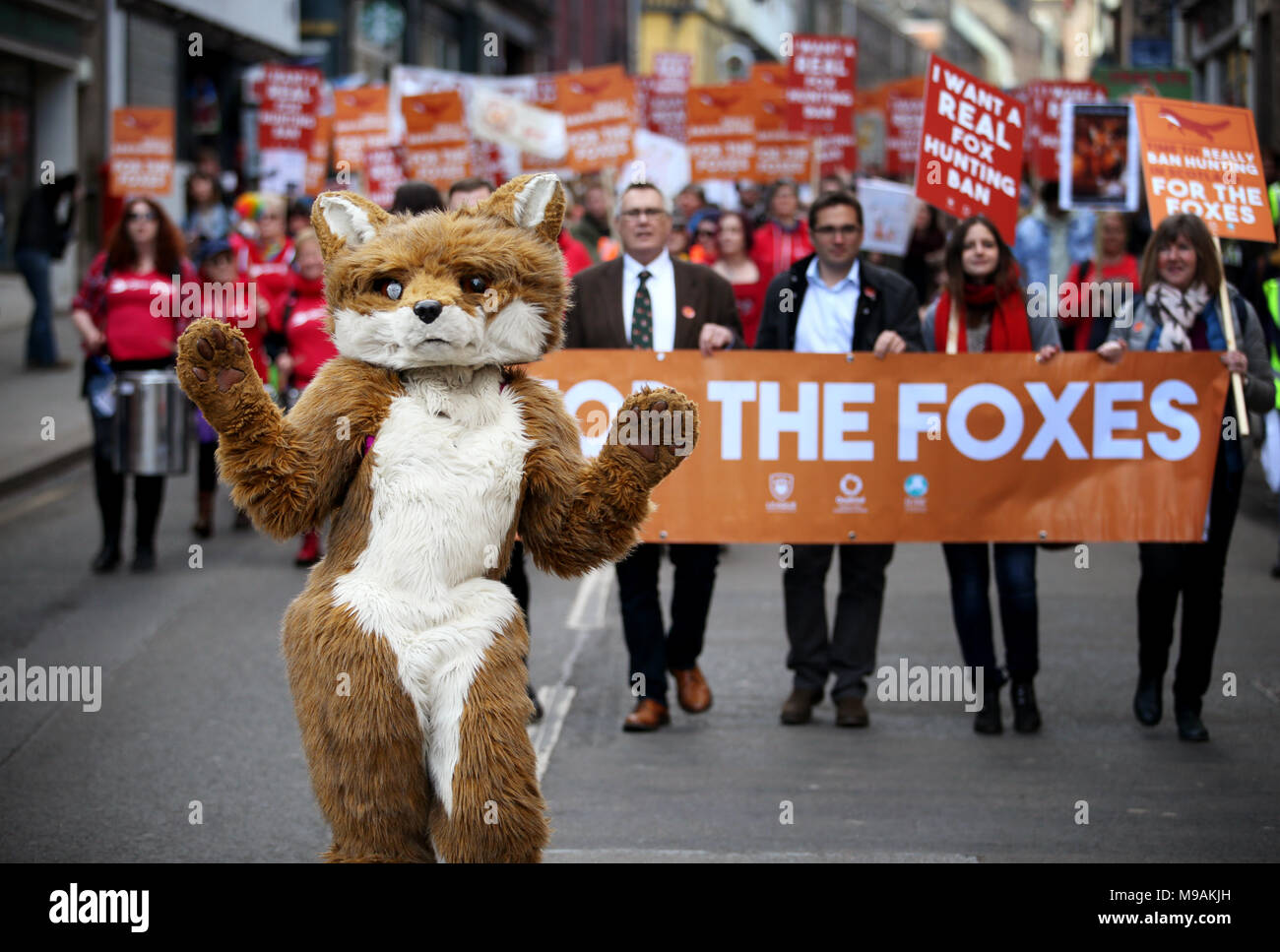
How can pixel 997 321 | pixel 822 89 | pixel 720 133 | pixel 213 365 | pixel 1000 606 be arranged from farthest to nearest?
pixel 822 89 < pixel 720 133 < pixel 997 321 < pixel 1000 606 < pixel 213 365

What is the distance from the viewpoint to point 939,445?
23.1 feet

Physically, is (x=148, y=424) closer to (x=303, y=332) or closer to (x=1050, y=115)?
(x=303, y=332)

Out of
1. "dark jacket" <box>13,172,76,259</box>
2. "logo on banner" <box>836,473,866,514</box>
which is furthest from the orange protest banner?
"dark jacket" <box>13,172,76,259</box>

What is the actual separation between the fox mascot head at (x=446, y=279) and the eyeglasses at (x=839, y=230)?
2.84 metres

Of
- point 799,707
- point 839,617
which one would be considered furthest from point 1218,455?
point 799,707

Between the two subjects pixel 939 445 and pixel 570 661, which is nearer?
pixel 939 445

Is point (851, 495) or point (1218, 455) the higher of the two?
point (1218, 455)

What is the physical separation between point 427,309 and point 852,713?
142 inches

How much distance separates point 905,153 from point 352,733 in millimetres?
18921

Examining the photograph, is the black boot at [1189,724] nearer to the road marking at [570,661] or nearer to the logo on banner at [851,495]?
the logo on banner at [851,495]

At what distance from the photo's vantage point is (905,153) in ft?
72.1

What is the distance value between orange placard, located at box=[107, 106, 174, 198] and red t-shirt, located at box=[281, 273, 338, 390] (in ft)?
25.2

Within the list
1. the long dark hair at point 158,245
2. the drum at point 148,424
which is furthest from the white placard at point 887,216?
the drum at point 148,424

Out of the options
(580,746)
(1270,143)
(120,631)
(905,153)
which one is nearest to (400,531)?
(580,746)
